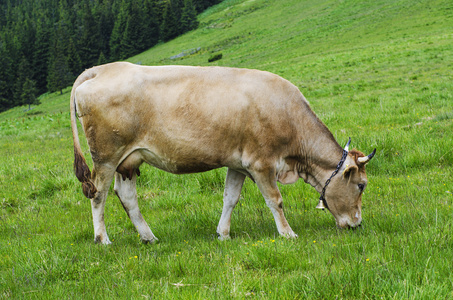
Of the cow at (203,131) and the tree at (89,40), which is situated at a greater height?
the cow at (203,131)

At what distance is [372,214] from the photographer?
5.15m

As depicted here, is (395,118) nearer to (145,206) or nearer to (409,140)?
(409,140)

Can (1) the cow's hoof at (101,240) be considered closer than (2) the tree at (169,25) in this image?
Yes

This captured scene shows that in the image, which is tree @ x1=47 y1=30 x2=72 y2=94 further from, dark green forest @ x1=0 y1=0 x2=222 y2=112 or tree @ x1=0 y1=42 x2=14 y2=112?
tree @ x1=0 y1=42 x2=14 y2=112

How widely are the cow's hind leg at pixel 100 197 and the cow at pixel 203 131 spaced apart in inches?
0.5

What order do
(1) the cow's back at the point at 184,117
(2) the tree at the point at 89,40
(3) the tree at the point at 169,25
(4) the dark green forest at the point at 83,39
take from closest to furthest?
(1) the cow's back at the point at 184,117, (4) the dark green forest at the point at 83,39, (3) the tree at the point at 169,25, (2) the tree at the point at 89,40

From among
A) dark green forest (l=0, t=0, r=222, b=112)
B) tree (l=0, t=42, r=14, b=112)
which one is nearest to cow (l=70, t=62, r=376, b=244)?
dark green forest (l=0, t=0, r=222, b=112)

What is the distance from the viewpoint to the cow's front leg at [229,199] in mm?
5261

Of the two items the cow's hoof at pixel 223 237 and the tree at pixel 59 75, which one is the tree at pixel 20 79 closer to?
the tree at pixel 59 75

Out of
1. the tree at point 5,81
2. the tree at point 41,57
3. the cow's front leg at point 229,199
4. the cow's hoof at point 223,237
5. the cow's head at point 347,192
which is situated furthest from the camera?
the tree at point 41,57

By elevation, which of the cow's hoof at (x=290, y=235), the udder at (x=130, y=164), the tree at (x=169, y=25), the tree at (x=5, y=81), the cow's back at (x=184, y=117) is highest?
the cow's back at (x=184, y=117)

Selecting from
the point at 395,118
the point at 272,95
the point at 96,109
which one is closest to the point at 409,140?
the point at 395,118

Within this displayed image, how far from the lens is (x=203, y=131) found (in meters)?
4.84

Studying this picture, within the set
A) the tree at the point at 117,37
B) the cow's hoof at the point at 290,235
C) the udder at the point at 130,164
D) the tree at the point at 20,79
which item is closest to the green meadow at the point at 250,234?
the cow's hoof at the point at 290,235
